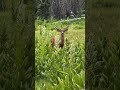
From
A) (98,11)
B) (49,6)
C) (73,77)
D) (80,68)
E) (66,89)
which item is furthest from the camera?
(49,6)

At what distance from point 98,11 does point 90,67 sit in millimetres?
336

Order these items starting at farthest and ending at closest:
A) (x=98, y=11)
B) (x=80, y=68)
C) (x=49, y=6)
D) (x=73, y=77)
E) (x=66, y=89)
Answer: (x=49, y=6) < (x=80, y=68) < (x=73, y=77) < (x=66, y=89) < (x=98, y=11)

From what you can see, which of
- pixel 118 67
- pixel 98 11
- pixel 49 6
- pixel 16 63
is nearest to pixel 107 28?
pixel 98 11

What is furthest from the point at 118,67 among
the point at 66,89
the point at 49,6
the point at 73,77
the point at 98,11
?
the point at 49,6

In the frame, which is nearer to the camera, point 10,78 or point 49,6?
point 10,78

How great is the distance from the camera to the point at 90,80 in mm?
2066

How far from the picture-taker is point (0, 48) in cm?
205

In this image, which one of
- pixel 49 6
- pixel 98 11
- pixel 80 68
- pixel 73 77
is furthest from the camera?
pixel 49 6

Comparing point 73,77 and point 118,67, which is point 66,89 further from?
point 118,67

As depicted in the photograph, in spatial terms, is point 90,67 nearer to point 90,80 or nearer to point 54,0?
point 90,80

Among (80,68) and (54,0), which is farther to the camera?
(54,0)

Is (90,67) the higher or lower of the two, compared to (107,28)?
lower

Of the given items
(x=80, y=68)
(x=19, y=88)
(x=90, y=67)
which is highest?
(x=90, y=67)

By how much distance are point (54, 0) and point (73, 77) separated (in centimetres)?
1340
